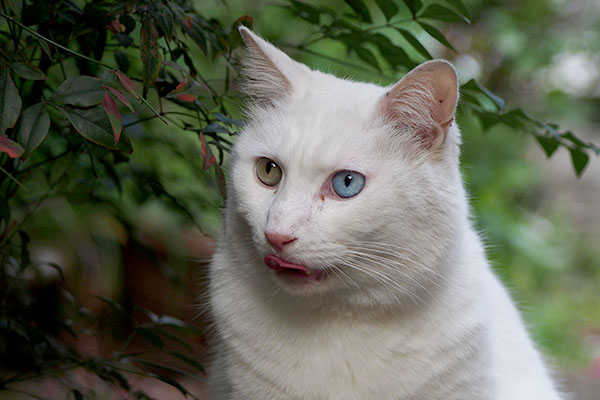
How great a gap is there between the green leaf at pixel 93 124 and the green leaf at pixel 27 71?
0.06 meters

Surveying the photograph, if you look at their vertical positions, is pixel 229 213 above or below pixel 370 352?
above

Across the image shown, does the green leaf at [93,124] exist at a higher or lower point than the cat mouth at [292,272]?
higher

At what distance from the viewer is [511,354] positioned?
1652 mm

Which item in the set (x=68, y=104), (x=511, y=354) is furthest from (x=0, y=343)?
(x=511, y=354)

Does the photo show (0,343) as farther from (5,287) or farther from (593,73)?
(593,73)

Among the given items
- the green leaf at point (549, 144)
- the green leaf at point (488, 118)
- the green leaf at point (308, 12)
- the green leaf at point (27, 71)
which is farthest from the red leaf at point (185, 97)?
the green leaf at point (549, 144)

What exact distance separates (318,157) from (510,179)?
3204mm

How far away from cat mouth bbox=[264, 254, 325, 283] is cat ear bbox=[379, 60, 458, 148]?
1.06 ft

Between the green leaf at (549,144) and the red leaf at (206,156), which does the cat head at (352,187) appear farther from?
the green leaf at (549,144)

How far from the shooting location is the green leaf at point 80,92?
1040 millimetres

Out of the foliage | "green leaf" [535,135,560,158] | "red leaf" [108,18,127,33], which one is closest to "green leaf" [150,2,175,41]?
the foliage

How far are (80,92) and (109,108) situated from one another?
0.26 ft

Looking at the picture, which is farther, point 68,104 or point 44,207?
point 44,207

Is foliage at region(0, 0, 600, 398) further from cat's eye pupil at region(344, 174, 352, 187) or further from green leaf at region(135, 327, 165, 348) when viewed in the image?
cat's eye pupil at region(344, 174, 352, 187)
